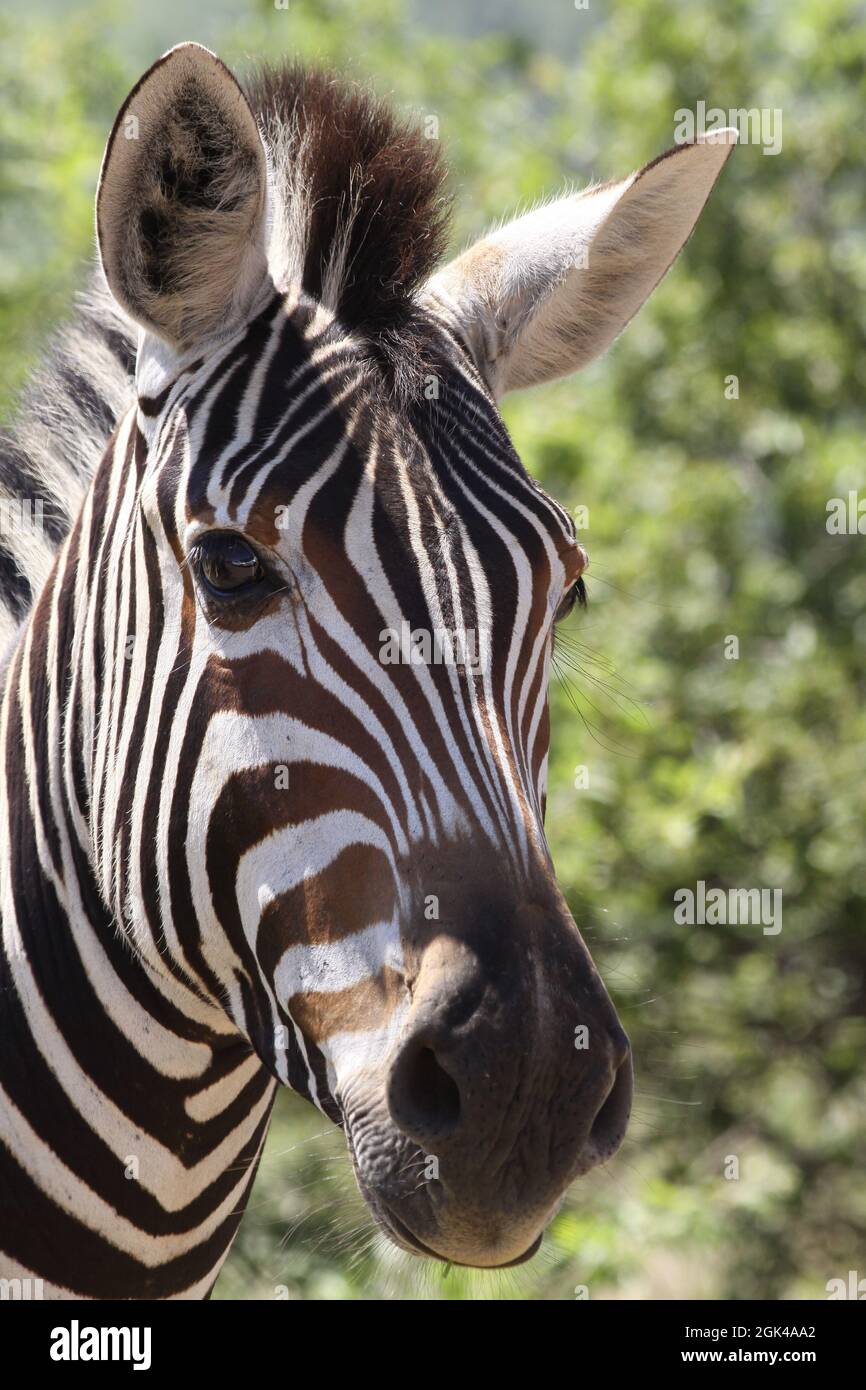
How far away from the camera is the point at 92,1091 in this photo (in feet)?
9.15

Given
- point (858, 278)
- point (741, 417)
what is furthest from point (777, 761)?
point (858, 278)

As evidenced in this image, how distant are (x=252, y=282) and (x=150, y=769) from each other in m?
1.03

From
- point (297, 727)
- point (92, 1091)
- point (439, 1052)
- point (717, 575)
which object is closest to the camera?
point (439, 1052)

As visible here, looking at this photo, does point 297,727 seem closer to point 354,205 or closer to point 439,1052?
point 439,1052

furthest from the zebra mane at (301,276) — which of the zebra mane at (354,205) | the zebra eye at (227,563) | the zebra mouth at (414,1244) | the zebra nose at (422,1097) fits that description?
the zebra mouth at (414,1244)

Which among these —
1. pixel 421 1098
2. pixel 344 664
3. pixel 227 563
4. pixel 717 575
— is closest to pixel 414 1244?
pixel 421 1098

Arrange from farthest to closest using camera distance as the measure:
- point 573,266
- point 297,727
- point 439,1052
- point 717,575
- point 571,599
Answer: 1. point 717,575
2. point 573,266
3. point 571,599
4. point 297,727
5. point 439,1052

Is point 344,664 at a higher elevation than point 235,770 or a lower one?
higher

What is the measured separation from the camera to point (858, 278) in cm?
1030

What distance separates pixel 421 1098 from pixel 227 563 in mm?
1009

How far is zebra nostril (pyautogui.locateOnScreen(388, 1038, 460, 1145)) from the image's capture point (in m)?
2.06

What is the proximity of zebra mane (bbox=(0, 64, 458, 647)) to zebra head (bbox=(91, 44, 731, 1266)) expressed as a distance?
1 cm

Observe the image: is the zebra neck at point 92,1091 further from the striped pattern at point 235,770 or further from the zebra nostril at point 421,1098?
the zebra nostril at point 421,1098

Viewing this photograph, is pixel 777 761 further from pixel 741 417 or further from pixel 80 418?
pixel 80 418
